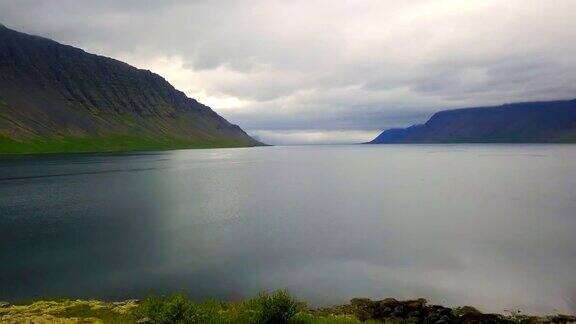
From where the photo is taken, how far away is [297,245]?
189 ft

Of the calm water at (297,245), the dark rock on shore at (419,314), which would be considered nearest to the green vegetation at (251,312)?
the dark rock on shore at (419,314)

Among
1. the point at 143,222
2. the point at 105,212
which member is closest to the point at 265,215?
the point at 143,222

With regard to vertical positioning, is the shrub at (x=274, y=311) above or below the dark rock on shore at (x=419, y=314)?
above

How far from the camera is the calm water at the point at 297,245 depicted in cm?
4062

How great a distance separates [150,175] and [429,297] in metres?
133

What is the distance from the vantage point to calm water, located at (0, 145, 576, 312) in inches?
1599

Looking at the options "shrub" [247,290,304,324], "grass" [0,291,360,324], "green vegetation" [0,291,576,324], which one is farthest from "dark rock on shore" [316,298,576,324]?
"shrub" [247,290,304,324]

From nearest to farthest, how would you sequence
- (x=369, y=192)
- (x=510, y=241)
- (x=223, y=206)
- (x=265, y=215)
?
1. (x=510, y=241)
2. (x=265, y=215)
3. (x=223, y=206)
4. (x=369, y=192)

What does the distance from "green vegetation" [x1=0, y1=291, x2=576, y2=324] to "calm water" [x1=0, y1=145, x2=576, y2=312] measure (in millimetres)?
3334

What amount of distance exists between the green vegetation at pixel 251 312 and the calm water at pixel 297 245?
333 cm

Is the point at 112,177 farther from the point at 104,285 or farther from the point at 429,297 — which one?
the point at 429,297

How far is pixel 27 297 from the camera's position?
3734 centimetres

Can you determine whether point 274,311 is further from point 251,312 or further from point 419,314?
point 419,314

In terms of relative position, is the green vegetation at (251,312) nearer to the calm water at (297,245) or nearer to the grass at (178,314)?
the grass at (178,314)
